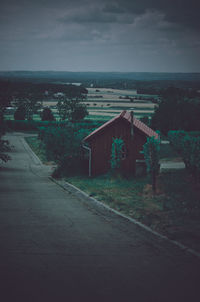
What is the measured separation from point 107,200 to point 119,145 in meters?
9.62

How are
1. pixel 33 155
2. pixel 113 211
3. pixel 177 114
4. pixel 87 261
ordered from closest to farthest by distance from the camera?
pixel 87 261 → pixel 113 211 → pixel 33 155 → pixel 177 114

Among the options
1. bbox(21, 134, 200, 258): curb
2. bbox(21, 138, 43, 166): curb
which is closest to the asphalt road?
bbox(21, 134, 200, 258): curb

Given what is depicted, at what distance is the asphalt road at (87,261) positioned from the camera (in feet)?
18.9

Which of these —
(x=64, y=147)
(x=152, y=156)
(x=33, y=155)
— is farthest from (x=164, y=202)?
(x=33, y=155)

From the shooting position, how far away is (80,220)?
1117 centimetres

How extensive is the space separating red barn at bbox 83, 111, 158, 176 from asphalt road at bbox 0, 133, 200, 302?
14721 millimetres

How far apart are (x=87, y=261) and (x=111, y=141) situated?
2023 cm

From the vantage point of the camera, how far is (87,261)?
7.23 metres

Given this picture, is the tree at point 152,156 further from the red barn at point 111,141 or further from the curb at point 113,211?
the red barn at point 111,141

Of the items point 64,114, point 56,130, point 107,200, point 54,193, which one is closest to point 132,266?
point 107,200

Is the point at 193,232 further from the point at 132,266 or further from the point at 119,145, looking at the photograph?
the point at 119,145

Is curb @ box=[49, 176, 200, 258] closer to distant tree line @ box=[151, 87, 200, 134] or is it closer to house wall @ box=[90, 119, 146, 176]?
house wall @ box=[90, 119, 146, 176]

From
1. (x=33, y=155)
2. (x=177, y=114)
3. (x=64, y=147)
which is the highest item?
(x=177, y=114)

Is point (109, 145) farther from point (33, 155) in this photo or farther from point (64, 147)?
point (33, 155)
